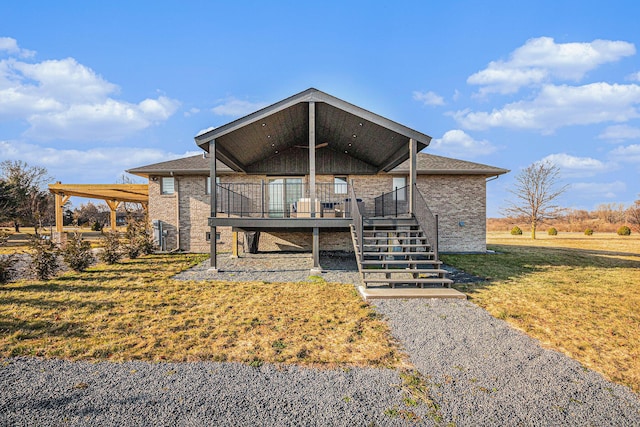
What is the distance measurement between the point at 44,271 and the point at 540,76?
24.7 metres

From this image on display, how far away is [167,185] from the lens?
13984 mm

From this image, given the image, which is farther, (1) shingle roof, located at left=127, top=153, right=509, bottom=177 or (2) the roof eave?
(1) shingle roof, located at left=127, top=153, right=509, bottom=177

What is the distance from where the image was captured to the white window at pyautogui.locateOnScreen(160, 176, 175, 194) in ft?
45.7

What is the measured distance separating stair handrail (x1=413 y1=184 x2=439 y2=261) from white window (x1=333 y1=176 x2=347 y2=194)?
5091 millimetres

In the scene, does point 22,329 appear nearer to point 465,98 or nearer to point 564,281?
point 564,281

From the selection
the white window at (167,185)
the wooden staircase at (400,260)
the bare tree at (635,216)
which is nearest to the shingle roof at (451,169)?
the wooden staircase at (400,260)

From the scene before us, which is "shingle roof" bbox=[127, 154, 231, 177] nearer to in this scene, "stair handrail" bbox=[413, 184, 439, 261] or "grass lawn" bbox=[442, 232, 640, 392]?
"stair handrail" bbox=[413, 184, 439, 261]

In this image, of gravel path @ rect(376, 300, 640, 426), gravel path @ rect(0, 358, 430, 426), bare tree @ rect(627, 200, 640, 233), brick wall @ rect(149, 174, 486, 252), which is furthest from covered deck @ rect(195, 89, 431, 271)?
bare tree @ rect(627, 200, 640, 233)

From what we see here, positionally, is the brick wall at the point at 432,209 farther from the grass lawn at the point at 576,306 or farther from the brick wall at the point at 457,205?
the grass lawn at the point at 576,306

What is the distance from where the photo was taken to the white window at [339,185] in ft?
44.7

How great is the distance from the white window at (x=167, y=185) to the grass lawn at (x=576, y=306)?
12.5 metres

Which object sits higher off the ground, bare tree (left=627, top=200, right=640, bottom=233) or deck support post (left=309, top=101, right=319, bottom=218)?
deck support post (left=309, top=101, right=319, bottom=218)

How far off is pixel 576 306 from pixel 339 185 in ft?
30.5

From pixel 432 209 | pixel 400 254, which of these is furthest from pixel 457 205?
pixel 400 254
